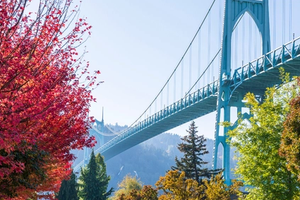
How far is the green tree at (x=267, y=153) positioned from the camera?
1912cm

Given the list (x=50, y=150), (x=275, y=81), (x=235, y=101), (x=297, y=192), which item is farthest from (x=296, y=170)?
(x=235, y=101)

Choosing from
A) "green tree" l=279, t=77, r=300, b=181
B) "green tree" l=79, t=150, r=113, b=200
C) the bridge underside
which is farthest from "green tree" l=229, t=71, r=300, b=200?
the bridge underside

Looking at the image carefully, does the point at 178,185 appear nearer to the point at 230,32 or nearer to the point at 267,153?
the point at 267,153

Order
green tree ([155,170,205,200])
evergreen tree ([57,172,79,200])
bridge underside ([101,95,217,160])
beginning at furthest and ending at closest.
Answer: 1. bridge underside ([101,95,217,160])
2. evergreen tree ([57,172,79,200])
3. green tree ([155,170,205,200])

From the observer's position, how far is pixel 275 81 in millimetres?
41281

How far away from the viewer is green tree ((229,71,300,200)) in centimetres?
1912

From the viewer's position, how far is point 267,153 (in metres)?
19.7

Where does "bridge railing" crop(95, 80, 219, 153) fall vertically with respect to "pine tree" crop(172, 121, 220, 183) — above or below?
above

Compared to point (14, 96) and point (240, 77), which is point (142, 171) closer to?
point (240, 77)

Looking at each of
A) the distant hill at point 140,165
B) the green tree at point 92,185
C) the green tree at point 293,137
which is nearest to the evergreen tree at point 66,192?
the green tree at point 92,185

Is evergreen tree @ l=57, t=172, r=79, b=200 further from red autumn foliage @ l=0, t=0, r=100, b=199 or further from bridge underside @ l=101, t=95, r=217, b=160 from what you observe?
red autumn foliage @ l=0, t=0, r=100, b=199

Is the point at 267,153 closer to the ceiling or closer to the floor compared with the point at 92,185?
closer to the floor

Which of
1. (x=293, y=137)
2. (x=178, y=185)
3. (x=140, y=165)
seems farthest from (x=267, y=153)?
(x=140, y=165)

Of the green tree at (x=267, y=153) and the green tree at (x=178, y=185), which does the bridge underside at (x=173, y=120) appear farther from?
the green tree at (x=267, y=153)
